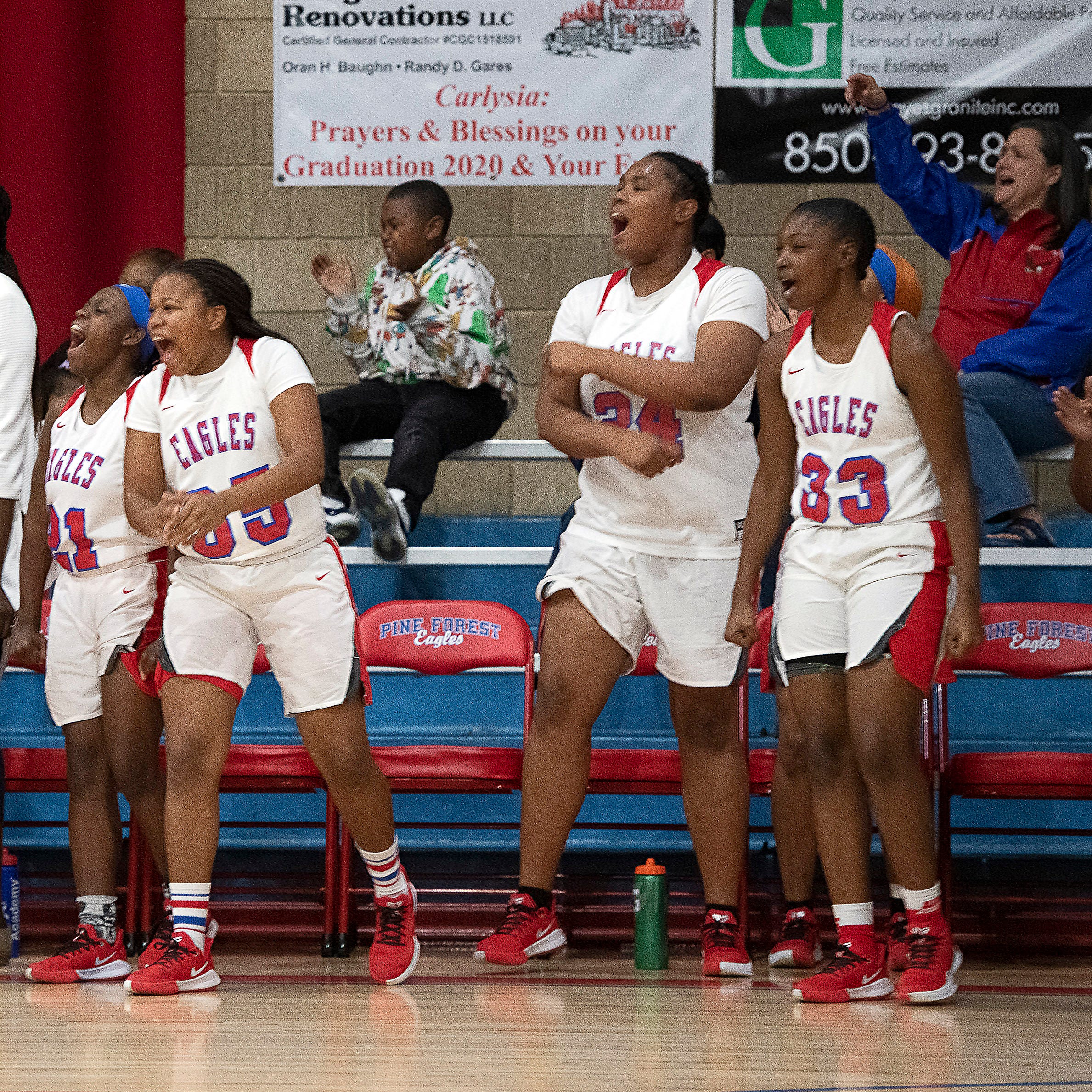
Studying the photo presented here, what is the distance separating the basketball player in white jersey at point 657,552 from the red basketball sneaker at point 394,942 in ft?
0.61

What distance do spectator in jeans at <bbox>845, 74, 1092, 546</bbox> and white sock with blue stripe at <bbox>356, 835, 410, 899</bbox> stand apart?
2112mm

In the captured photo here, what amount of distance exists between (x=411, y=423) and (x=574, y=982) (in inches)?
85.6

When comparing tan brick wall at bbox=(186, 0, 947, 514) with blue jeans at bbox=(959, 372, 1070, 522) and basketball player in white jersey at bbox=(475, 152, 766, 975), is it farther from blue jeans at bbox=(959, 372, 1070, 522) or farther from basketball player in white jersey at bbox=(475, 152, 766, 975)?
basketball player in white jersey at bbox=(475, 152, 766, 975)

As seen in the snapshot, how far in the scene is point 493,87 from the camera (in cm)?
646

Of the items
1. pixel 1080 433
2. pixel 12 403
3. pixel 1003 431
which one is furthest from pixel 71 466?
Answer: pixel 1003 431

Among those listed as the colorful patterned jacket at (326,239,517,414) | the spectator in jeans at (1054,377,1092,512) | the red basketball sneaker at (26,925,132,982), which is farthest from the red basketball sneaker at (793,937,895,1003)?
the colorful patterned jacket at (326,239,517,414)

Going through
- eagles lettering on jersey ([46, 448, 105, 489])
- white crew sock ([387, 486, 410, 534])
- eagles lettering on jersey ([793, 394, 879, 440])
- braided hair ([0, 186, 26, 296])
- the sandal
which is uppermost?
braided hair ([0, 186, 26, 296])

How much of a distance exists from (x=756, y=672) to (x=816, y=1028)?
6.13 feet

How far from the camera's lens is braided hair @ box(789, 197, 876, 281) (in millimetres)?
3512

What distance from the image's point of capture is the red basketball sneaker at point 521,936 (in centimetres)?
361

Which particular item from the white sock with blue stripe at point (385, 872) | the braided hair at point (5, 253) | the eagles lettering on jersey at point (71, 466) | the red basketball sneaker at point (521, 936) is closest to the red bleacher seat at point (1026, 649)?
the red basketball sneaker at point (521, 936)

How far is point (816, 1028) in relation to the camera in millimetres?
2926

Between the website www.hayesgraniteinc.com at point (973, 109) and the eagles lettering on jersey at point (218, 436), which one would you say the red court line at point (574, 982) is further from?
the website www.hayesgraniteinc.com at point (973, 109)

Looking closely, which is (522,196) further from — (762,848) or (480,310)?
(762,848)
